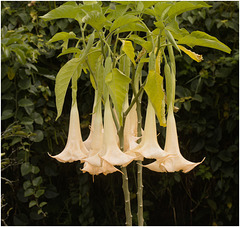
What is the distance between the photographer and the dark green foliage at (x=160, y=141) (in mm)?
1369

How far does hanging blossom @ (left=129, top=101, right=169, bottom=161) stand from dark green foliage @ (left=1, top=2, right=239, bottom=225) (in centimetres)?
82

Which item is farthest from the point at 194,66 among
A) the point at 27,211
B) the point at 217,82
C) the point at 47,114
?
the point at 27,211

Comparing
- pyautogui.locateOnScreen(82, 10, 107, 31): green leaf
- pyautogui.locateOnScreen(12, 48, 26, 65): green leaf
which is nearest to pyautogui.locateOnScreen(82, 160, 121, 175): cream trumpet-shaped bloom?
pyautogui.locateOnScreen(82, 10, 107, 31): green leaf

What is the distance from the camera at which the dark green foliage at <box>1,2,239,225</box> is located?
137cm

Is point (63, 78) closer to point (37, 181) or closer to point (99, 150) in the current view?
point (99, 150)

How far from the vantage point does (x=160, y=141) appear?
4.62 feet

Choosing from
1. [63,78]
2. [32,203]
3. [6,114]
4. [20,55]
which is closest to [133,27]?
[63,78]

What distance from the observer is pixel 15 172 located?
139 centimetres

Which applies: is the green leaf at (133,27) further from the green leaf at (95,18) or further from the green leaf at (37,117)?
the green leaf at (37,117)

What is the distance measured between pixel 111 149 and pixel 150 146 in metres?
0.06

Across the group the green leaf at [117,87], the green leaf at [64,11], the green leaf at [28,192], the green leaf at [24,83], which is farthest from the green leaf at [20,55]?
the green leaf at [117,87]

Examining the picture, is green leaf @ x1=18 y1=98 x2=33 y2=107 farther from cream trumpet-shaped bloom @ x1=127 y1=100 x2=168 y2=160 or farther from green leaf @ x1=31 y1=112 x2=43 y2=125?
cream trumpet-shaped bloom @ x1=127 y1=100 x2=168 y2=160

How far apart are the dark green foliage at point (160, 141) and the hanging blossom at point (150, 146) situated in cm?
82

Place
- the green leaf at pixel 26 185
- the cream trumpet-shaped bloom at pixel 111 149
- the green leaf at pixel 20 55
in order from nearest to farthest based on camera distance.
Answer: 1. the cream trumpet-shaped bloom at pixel 111 149
2. the green leaf at pixel 20 55
3. the green leaf at pixel 26 185
